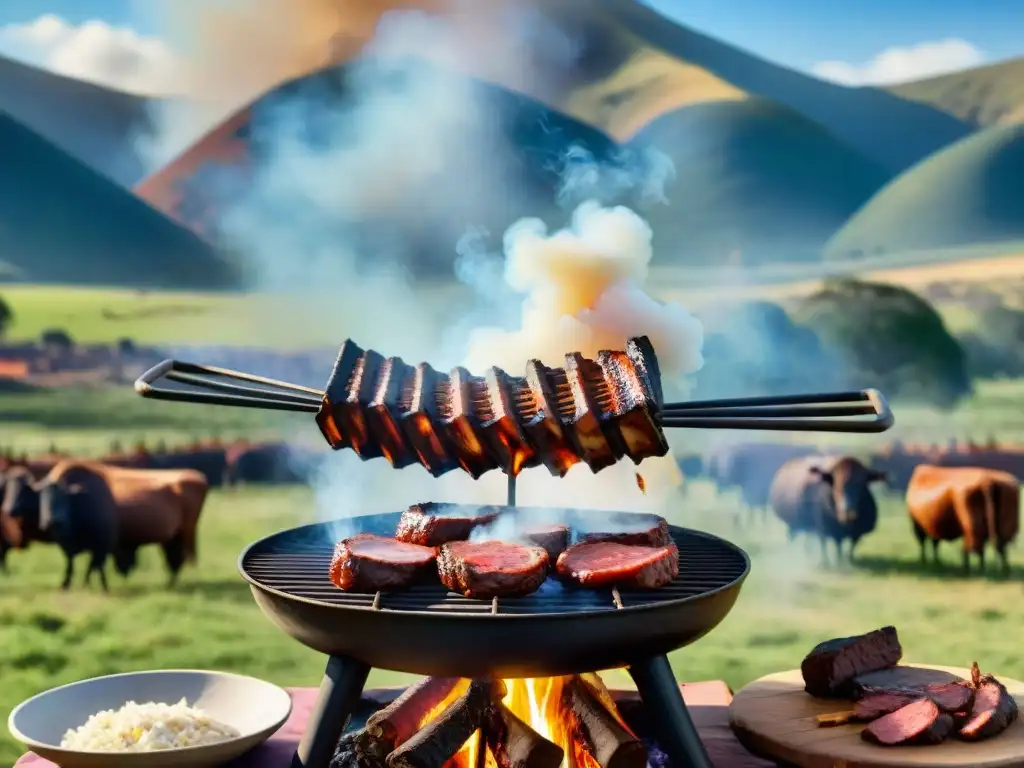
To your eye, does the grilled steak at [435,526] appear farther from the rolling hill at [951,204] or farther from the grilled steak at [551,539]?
the rolling hill at [951,204]

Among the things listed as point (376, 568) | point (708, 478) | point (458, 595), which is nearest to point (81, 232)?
point (708, 478)

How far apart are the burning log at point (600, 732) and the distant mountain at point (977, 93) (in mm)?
7436

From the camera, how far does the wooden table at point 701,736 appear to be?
11.4 ft

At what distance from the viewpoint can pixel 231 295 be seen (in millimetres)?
8820

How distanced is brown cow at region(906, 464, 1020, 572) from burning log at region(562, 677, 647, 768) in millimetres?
5348

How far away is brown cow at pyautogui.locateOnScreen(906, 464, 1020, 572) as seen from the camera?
7.57m

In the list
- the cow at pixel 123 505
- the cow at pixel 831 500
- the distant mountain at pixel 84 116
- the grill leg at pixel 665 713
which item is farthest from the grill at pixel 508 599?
the distant mountain at pixel 84 116

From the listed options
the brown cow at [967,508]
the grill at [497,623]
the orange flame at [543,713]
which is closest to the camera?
the grill at [497,623]

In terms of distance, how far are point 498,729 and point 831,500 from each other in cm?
541

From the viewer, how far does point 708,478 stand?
8523mm

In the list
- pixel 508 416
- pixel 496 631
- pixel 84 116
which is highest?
pixel 84 116

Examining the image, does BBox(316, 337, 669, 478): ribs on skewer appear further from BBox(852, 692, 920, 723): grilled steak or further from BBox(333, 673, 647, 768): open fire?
BBox(852, 692, 920, 723): grilled steak

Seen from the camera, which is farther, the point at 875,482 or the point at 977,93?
the point at 977,93

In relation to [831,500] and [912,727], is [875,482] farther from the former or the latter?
[912,727]
